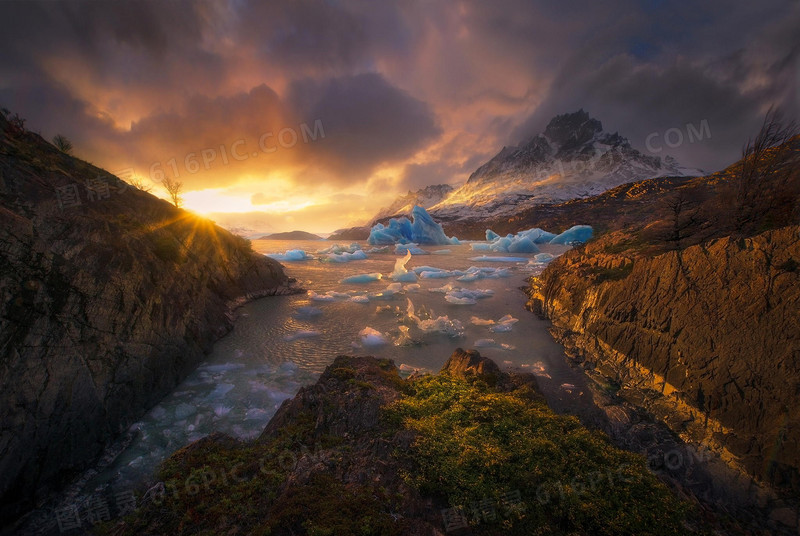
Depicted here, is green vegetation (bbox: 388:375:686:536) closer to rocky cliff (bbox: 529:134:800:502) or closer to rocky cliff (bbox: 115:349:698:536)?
rocky cliff (bbox: 115:349:698:536)

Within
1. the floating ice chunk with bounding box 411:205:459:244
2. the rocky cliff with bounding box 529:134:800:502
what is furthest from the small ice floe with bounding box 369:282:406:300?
the floating ice chunk with bounding box 411:205:459:244

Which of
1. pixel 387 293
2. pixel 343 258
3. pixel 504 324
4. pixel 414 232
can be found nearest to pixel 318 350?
pixel 387 293

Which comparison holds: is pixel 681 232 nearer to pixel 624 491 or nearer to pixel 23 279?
pixel 624 491

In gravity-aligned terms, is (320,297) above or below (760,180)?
below

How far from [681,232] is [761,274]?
5.98 metres

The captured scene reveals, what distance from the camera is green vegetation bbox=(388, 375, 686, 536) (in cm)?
496

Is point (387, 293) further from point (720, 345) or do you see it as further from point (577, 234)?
point (577, 234)

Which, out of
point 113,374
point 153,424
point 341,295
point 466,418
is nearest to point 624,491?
point 466,418

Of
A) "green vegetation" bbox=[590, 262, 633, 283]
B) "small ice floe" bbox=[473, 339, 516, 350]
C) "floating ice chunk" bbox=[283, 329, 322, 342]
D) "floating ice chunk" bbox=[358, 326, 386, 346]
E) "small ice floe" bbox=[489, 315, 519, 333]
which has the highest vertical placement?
"green vegetation" bbox=[590, 262, 633, 283]

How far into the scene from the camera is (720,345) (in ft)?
29.6

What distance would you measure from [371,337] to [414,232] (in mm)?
68940

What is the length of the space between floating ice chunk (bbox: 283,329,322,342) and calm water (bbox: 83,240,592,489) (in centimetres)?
6

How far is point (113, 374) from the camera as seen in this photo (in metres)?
9.90

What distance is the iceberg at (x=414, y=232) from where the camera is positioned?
81.2 meters
